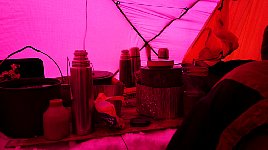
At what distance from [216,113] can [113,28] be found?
4.10 feet

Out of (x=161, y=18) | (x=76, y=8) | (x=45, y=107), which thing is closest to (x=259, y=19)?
(x=161, y=18)

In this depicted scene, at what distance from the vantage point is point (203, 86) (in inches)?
38.8

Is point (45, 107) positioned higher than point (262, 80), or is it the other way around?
point (262, 80)

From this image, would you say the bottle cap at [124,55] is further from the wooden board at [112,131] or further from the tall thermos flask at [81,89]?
the tall thermos flask at [81,89]

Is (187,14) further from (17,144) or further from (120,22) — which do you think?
(17,144)

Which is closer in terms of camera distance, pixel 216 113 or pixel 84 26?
pixel 216 113

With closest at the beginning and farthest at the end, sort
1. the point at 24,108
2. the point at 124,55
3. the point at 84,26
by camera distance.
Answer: the point at 24,108
the point at 124,55
the point at 84,26

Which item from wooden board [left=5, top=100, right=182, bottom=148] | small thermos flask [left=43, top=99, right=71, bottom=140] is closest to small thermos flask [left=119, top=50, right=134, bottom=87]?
wooden board [left=5, top=100, right=182, bottom=148]

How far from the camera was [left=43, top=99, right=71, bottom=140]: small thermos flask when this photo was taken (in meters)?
0.77

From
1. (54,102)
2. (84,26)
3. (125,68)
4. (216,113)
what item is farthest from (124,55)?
(216,113)

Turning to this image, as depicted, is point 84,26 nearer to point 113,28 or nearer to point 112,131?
point 113,28

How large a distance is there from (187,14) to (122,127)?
4.46 ft

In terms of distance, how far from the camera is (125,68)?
4.29 ft

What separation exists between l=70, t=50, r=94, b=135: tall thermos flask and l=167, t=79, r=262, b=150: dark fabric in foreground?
34 centimetres
